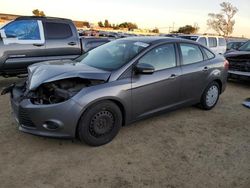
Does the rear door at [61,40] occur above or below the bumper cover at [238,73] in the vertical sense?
above

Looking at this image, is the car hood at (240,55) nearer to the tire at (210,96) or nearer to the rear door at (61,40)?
the tire at (210,96)

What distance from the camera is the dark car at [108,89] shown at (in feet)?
12.3

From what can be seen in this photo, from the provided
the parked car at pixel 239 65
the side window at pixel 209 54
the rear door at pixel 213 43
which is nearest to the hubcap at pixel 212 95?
the side window at pixel 209 54

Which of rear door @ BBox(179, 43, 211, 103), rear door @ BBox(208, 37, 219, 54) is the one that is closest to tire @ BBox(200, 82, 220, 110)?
rear door @ BBox(179, 43, 211, 103)

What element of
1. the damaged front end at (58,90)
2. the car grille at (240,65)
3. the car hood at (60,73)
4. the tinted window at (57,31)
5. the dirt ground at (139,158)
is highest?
the tinted window at (57,31)

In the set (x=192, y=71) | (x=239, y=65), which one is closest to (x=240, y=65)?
(x=239, y=65)

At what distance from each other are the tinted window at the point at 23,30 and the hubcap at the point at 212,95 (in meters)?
4.80

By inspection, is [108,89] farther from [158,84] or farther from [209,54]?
[209,54]

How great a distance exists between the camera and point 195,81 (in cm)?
544

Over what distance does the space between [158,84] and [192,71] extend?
3.40 ft

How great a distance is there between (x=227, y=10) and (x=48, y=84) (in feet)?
234

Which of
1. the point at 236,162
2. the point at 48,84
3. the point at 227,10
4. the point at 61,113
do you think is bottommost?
the point at 236,162

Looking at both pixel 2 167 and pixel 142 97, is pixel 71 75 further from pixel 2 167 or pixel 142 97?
pixel 2 167

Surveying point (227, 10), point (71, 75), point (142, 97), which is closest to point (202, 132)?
point (142, 97)
